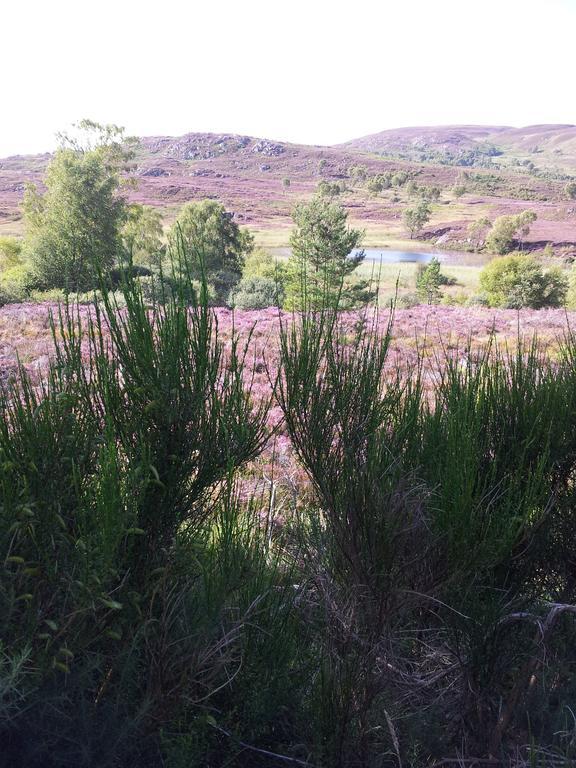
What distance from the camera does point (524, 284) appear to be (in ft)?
96.5

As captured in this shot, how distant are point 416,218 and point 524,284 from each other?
183ft

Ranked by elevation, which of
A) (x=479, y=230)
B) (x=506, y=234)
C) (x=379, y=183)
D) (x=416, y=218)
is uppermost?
(x=379, y=183)

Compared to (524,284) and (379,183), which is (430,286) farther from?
(379,183)

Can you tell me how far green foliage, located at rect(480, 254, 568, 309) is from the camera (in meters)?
29.5

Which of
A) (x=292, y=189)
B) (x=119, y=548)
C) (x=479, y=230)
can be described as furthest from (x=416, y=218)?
(x=119, y=548)

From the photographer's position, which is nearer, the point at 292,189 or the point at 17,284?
the point at 17,284

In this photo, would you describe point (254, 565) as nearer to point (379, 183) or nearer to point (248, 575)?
point (248, 575)

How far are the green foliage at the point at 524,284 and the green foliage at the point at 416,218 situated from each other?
2091 inches

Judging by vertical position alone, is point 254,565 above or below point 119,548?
below

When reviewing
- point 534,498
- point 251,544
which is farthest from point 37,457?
point 534,498

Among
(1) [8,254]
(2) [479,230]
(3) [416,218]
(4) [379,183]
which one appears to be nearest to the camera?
(1) [8,254]

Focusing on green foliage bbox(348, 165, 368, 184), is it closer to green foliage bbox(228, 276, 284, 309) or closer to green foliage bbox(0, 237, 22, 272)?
green foliage bbox(0, 237, 22, 272)

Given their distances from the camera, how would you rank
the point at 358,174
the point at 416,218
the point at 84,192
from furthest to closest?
the point at 358,174 → the point at 416,218 → the point at 84,192

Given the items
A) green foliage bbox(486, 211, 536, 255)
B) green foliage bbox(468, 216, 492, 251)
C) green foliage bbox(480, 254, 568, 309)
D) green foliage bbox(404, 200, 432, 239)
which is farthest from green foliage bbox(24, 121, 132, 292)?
green foliage bbox(404, 200, 432, 239)
